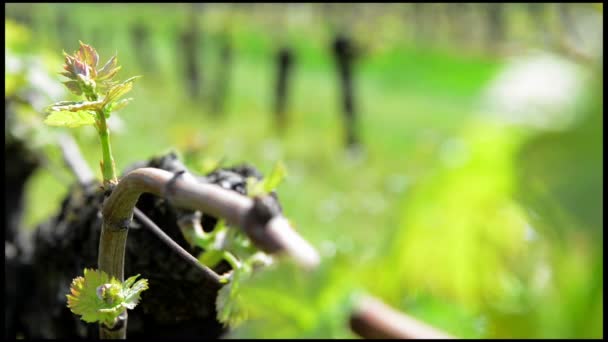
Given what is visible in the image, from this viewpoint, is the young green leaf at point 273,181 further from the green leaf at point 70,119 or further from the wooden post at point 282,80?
the wooden post at point 282,80

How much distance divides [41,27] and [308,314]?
192 inches

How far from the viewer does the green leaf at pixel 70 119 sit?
32cm

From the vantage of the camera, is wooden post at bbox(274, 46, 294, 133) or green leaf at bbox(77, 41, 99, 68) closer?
green leaf at bbox(77, 41, 99, 68)

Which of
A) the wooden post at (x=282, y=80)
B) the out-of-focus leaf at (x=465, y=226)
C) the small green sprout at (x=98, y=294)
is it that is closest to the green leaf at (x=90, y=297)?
the small green sprout at (x=98, y=294)

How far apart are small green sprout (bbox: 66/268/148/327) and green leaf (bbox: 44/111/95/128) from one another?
7 centimetres

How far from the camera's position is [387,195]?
95.3 inches

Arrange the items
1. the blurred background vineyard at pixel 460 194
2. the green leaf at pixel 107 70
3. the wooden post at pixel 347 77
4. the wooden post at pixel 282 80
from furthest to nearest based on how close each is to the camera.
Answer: the wooden post at pixel 282 80, the wooden post at pixel 347 77, the green leaf at pixel 107 70, the blurred background vineyard at pixel 460 194

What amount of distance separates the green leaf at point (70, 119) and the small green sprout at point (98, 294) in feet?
0.21

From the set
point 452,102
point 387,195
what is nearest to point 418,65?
point 452,102

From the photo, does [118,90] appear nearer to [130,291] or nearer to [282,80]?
[130,291]

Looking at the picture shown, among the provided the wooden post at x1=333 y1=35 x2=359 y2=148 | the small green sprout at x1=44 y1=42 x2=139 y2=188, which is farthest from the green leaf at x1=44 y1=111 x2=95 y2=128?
the wooden post at x1=333 y1=35 x2=359 y2=148

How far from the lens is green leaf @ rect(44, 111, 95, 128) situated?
32cm

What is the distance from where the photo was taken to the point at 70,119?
328mm

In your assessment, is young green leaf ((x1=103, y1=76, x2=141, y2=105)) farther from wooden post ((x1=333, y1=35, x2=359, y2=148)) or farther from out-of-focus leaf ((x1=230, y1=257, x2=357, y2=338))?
wooden post ((x1=333, y1=35, x2=359, y2=148))
